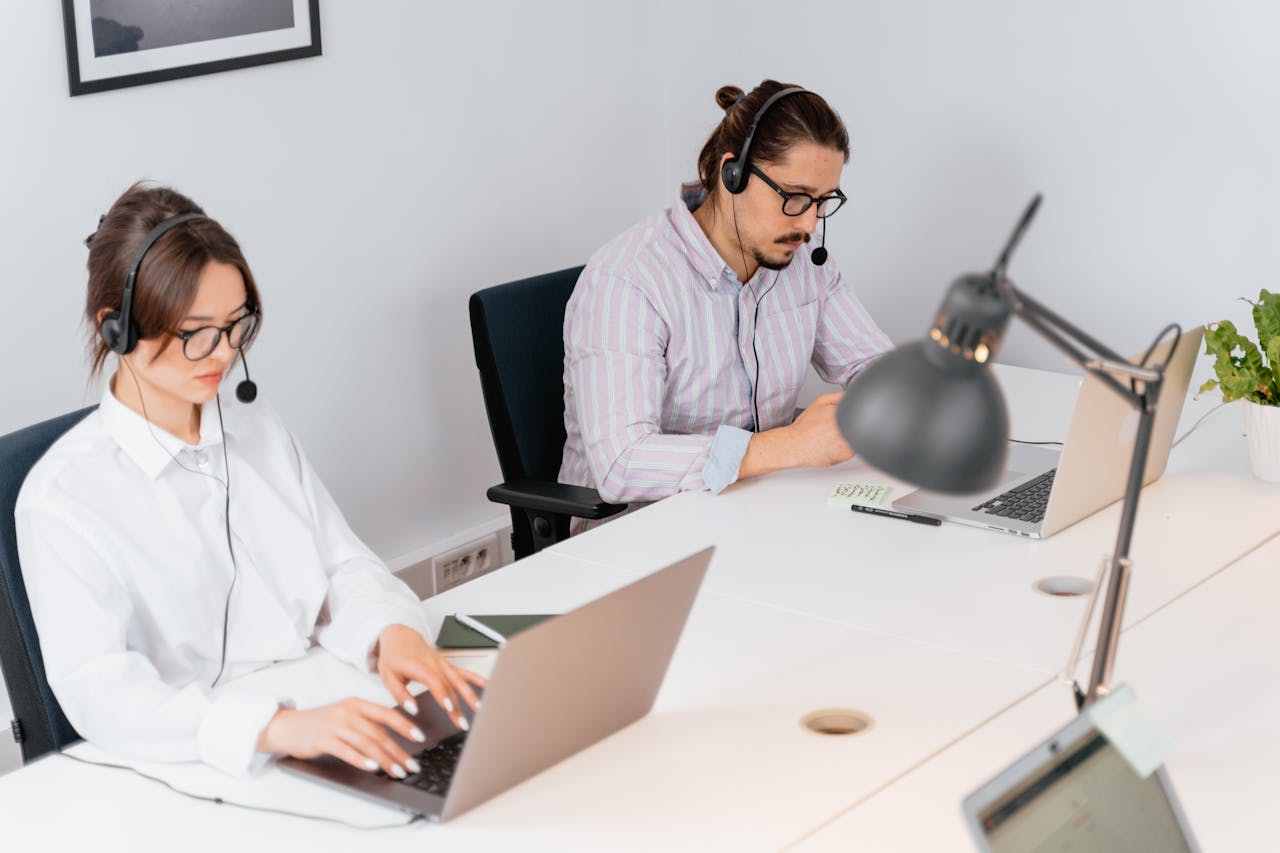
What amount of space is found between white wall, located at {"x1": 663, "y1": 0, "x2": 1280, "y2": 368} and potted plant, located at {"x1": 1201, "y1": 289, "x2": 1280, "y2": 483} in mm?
711

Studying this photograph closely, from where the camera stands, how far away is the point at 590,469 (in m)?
2.66

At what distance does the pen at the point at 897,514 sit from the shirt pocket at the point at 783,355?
18.8 inches

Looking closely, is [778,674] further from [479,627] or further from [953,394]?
[953,394]

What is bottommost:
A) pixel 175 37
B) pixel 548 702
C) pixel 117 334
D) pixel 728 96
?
pixel 548 702

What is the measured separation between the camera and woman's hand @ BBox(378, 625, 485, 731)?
167 centimetres

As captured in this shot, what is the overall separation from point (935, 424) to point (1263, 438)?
1364 millimetres

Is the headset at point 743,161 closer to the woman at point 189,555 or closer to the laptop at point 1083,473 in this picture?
the laptop at point 1083,473

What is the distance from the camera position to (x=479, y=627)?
1907 mm

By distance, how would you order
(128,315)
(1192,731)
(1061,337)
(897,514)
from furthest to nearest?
1. (897,514)
2. (128,315)
3. (1192,731)
4. (1061,337)

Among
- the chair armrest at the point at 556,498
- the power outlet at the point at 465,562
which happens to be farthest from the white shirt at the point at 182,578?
the power outlet at the point at 465,562

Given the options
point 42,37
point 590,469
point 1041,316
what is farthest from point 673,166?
point 1041,316

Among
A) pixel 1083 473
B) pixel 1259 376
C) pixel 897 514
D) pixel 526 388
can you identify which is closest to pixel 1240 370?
pixel 1259 376

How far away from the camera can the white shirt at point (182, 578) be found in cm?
162

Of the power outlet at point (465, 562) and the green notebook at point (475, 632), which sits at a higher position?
the green notebook at point (475, 632)
